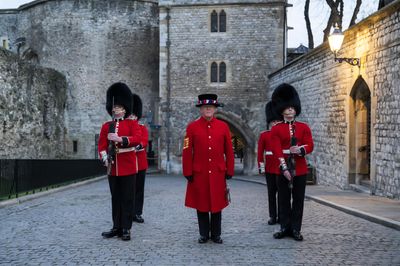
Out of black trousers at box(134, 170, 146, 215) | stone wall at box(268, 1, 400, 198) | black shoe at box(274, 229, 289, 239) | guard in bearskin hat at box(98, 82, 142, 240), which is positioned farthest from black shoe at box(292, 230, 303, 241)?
stone wall at box(268, 1, 400, 198)

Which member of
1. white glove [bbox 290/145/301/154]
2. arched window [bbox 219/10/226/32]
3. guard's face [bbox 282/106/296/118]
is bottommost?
white glove [bbox 290/145/301/154]

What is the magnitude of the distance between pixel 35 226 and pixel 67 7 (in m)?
24.0

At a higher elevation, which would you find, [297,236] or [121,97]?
[121,97]

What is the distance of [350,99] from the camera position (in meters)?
14.6

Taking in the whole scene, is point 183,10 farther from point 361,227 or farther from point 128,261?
point 128,261

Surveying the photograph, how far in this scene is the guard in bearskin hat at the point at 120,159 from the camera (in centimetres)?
736

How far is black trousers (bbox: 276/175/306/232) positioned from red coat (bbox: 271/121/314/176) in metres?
0.16

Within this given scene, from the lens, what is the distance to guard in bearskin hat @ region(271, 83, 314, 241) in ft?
23.5

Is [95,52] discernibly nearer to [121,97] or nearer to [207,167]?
[121,97]

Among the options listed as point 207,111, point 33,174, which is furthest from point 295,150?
point 33,174

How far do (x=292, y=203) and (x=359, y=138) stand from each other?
315 inches

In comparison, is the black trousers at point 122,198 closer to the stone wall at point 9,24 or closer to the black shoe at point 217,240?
the black shoe at point 217,240

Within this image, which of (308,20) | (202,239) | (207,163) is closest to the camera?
(202,239)

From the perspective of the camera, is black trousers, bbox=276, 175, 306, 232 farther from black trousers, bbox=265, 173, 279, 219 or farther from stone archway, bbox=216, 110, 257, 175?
stone archway, bbox=216, 110, 257, 175
